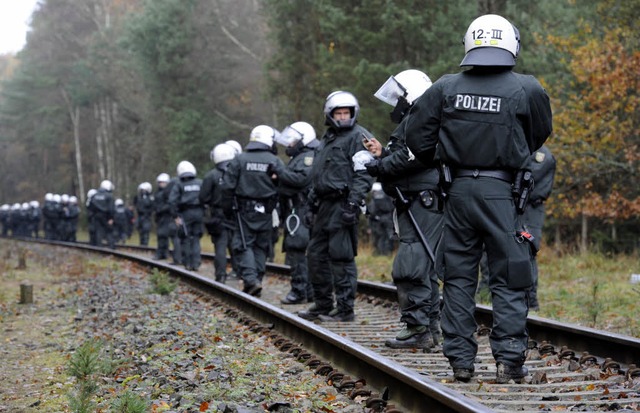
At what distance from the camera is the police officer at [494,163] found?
5602 mm

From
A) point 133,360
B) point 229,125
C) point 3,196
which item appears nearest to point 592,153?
point 133,360

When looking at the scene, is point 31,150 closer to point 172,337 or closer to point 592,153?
point 592,153

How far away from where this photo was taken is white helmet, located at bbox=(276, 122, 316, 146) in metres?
11.7

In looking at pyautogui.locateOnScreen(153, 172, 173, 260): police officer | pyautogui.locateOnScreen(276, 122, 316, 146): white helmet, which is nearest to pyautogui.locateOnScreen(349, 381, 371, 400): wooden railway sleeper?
pyautogui.locateOnScreen(276, 122, 316, 146): white helmet

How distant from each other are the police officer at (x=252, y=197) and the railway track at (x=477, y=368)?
7.45ft

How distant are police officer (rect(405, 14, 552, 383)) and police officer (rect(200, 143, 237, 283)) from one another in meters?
8.92

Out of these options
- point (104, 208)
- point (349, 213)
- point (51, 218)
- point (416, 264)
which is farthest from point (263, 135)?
point (51, 218)

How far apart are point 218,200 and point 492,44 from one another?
9.40m

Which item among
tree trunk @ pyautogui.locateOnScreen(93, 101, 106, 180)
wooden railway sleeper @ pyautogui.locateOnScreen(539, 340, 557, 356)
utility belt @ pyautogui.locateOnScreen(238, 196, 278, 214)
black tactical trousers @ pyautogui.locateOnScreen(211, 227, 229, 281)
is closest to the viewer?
wooden railway sleeper @ pyautogui.locateOnScreen(539, 340, 557, 356)

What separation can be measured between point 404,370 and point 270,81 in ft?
94.7

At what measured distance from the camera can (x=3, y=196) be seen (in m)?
84.8

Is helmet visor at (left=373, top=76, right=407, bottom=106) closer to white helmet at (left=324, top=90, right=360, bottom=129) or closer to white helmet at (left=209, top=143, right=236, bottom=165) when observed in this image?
white helmet at (left=324, top=90, right=360, bottom=129)

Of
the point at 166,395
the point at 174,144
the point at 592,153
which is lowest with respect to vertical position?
the point at 166,395

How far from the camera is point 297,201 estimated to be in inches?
470
